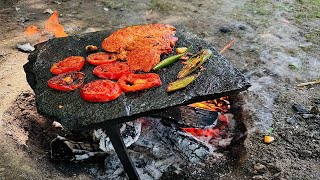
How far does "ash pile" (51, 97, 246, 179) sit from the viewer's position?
12.0 ft

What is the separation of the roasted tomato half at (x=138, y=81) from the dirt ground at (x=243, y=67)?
1080 mm

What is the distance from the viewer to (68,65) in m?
3.39

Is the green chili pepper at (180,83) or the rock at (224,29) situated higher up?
the green chili pepper at (180,83)

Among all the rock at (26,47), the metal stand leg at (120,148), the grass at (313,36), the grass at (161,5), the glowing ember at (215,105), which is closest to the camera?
the metal stand leg at (120,148)

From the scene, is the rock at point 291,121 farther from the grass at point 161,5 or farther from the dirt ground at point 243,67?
the grass at point 161,5

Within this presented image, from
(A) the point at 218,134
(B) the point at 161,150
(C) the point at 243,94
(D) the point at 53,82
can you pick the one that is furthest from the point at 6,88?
(C) the point at 243,94

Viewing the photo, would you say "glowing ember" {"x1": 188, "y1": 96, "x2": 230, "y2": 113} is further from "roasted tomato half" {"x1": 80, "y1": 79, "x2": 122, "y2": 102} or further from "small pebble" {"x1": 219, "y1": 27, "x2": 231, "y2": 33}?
"small pebble" {"x1": 219, "y1": 27, "x2": 231, "y2": 33}

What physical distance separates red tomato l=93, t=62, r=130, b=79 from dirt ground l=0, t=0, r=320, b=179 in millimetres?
1058

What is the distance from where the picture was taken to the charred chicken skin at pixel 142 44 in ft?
11.1

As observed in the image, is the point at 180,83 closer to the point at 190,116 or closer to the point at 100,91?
the point at 100,91

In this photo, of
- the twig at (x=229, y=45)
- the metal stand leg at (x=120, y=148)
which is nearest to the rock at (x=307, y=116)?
the twig at (x=229, y=45)

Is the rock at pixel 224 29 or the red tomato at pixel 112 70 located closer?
the red tomato at pixel 112 70

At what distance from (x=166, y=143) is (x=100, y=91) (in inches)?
50.5

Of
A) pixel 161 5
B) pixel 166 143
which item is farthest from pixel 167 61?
pixel 161 5
